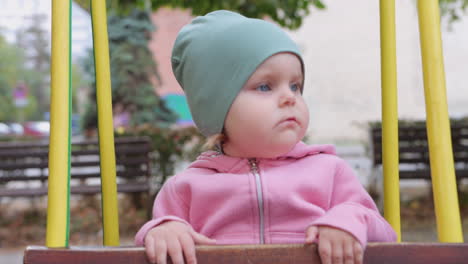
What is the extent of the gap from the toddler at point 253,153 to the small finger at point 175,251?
0.16 meters

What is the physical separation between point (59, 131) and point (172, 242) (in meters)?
0.27

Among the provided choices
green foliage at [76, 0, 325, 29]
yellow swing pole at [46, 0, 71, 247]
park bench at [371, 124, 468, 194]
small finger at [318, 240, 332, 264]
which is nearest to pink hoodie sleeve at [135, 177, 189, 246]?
yellow swing pole at [46, 0, 71, 247]

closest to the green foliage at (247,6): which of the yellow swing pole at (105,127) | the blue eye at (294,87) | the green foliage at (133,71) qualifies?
the yellow swing pole at (105,127)

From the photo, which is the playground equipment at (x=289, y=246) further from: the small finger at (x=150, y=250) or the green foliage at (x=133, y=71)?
the green foliage at (x=133, y=71)

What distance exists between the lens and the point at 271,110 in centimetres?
104

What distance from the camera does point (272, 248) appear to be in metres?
0.83

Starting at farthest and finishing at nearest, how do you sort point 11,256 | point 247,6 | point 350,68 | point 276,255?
point 350,68, point 247,6, point 11,256, point 276,255

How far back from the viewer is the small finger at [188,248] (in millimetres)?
850

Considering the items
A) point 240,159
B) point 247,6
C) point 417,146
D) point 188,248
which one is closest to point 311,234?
point 188,248

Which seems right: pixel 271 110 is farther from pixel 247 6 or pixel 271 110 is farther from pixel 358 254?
pixel 247 6

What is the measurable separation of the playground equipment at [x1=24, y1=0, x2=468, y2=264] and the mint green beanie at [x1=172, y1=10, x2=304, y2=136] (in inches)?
8.6

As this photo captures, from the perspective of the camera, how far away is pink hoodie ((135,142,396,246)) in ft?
3.49

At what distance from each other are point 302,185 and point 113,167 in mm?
431

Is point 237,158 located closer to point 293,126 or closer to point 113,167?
point 293,126
